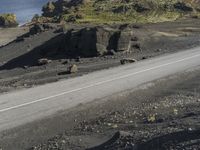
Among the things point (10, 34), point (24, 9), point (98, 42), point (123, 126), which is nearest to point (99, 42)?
point (98, 42)

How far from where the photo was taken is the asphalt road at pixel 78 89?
13.9 metres

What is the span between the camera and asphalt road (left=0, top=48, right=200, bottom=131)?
13.9 metres

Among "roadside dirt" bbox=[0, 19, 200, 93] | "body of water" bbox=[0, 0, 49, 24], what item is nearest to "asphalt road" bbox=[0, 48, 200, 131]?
"roadside dirt" bbox=[0, 19, 200, 93]

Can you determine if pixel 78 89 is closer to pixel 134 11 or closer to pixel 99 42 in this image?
pixel 99 42

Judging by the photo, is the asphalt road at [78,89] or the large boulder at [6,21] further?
the large boulder at [6,21]

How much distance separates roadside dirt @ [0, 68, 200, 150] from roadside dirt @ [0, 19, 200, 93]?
5.96 m

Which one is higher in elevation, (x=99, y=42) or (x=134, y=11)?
(x=99, y=42)

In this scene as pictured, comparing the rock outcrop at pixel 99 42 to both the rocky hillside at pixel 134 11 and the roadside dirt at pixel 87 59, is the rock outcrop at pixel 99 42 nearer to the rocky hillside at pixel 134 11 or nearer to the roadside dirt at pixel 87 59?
the roadside dirt at pixel 87 59

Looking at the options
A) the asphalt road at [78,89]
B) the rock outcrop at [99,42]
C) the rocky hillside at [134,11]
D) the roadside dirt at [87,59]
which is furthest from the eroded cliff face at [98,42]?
the rocky hillside at [134,11]

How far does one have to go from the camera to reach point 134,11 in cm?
5184

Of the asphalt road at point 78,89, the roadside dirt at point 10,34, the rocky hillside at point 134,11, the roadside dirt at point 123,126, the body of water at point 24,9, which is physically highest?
the roadside dirt at point 123,126

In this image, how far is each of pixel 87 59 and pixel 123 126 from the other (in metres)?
17.0

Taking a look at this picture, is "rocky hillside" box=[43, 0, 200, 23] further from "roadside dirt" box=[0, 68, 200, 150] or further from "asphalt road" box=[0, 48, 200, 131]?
"roadside dirt" box=[0, 68, 200, 150]

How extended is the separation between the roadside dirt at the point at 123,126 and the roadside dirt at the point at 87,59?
5958 mm
